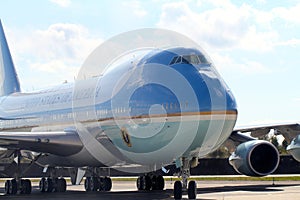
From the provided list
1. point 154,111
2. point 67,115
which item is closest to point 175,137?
point 154,111

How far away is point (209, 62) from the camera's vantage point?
18.8 meters

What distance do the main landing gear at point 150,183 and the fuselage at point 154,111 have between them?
2207 millimetres

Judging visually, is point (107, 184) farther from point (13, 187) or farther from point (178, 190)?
point (178, 190)

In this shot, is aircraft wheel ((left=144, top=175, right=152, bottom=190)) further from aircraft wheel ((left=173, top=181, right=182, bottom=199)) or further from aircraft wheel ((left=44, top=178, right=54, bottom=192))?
aircraft wheel ((left=173, top=181, right=182, bottom=199))

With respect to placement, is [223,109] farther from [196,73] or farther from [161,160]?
[161,160]

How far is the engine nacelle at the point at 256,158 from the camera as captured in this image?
21422 millimetres

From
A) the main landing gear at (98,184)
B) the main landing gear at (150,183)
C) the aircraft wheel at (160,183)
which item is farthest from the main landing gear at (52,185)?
the aircraft wheel at (160,183)

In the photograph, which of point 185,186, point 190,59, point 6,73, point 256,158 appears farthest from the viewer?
point 6,73

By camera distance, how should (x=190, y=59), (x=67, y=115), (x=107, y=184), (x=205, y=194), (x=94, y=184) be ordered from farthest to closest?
(x=107, y=184)
(x=94, y=184)
(x=67, y=115)
(x=205, y=194)
(x=190, y=59)

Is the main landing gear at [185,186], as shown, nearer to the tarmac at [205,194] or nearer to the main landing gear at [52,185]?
the tarmac at [205,194]

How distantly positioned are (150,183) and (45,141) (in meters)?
4.52

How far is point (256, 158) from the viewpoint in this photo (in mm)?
21984

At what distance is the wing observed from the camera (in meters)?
22.7

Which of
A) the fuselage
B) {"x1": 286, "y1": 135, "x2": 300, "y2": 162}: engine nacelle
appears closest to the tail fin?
the fuselage
